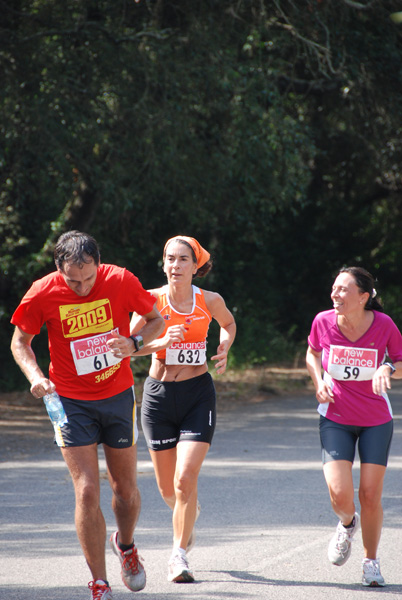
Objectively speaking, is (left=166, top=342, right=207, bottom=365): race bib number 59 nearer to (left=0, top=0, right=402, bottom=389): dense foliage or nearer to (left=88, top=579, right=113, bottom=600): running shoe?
(left=88, top=579, right=113, bottom=600): running shoe

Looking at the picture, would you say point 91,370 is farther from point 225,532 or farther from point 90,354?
point 225,532

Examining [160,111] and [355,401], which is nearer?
[355,401]

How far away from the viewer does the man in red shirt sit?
4406 millimetres

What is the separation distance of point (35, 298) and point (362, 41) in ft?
34.9

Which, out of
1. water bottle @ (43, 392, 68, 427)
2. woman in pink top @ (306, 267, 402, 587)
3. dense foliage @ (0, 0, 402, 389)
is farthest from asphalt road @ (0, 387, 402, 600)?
dense foliage @ (0, 0, 402, 389)

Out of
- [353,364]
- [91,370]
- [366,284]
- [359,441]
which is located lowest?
[359,441]

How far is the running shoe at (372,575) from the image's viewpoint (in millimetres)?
4891

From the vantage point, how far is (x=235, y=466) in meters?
8.98

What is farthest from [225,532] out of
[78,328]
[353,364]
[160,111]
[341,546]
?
[160,111]

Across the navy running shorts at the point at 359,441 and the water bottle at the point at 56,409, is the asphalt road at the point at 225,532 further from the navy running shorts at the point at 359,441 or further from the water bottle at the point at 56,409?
the water bottle at the point at 56,409

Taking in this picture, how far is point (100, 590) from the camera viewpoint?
4.31m

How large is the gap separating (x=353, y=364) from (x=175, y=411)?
1.15 metres

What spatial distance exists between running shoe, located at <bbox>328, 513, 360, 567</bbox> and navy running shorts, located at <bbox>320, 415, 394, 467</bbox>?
413mm

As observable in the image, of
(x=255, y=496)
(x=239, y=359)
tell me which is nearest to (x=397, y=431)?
(x=255, y=496)
